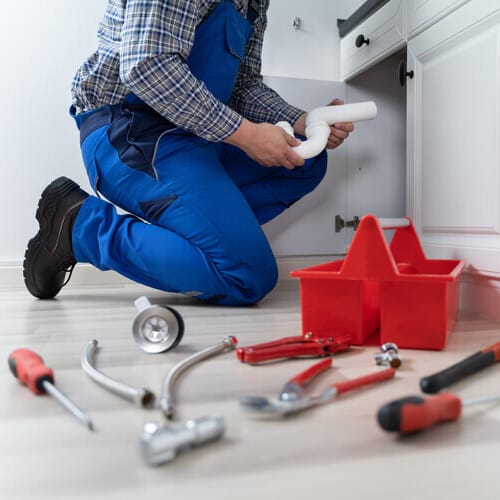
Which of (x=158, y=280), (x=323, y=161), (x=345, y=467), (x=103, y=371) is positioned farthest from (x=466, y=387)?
(x=323, y=161)

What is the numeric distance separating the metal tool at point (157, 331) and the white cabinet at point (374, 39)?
3.27ft

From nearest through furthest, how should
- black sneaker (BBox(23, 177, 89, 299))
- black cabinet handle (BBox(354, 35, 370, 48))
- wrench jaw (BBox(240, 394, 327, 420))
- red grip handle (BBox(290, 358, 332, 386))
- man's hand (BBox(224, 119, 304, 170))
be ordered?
wrench jaw (BBox(240, 394, 327, 420)), red grip handle (BBox(290, 358, 332, 386)), man's hand (BBox(224, 119, 304, 170)), black sneaker (BBox(23, 177, 89, 299)), black cabinet handle (BBox(354, 35, 370, 48))

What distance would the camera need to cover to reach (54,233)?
4.14 feet

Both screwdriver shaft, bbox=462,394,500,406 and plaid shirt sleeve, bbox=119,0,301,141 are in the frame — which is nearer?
screwdriver shaft, bbox=462,394,500,406

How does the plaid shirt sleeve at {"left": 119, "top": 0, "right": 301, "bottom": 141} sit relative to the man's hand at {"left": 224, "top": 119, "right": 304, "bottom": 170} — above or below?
above

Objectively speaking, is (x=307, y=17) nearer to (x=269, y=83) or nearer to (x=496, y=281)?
(x=269, y=83)

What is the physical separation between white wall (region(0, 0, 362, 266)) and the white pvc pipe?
73 centimetres

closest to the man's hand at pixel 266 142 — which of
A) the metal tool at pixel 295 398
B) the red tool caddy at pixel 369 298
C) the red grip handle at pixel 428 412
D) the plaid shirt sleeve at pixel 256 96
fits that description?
the plaid shirt sleeve at pixel 256 96

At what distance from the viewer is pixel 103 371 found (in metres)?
0.70

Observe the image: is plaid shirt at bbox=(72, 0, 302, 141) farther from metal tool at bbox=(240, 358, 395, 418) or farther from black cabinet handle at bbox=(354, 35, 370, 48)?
metal tool at bbox=(240, 358, 395, 418)

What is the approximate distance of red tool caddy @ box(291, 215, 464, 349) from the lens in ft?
2.55

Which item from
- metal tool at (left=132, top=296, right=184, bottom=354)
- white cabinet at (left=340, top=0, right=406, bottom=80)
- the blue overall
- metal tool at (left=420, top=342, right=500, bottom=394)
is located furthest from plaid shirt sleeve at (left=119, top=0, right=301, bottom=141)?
metal tool at (left=420, top=342, right=500, bottom=394)

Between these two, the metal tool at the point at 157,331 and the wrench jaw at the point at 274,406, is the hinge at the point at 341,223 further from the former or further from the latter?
the wrench jaw at the point at 274,406

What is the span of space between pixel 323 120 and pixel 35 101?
0.88 meters
